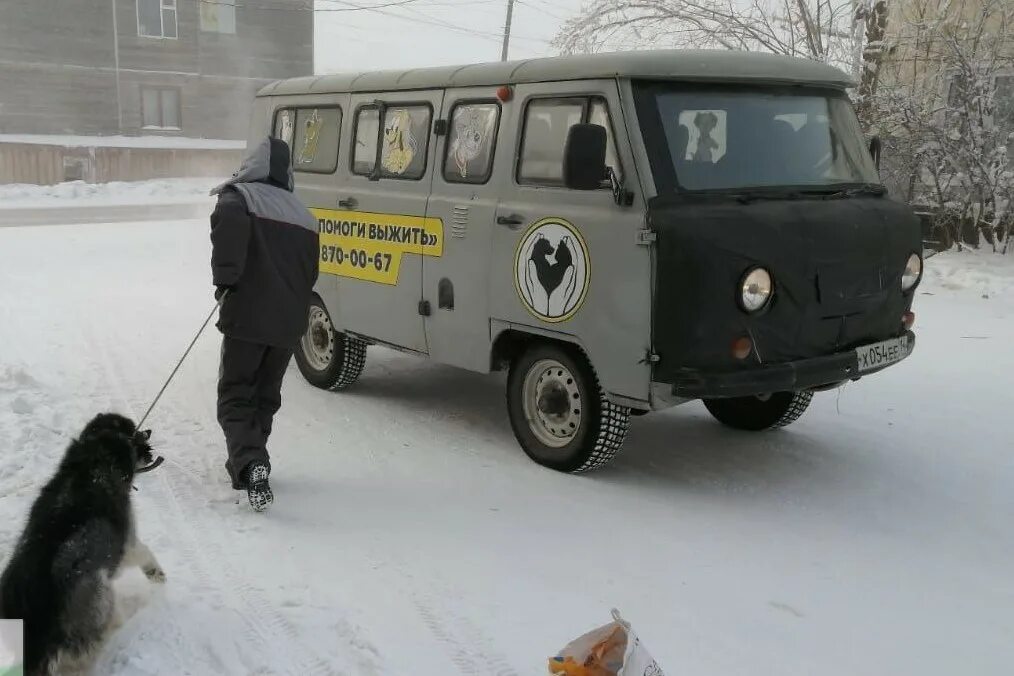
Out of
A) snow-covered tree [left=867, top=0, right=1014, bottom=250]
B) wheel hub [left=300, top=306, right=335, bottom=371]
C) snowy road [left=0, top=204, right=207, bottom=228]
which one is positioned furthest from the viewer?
snowy road [left=0, top=204, right=207, bottom=228]

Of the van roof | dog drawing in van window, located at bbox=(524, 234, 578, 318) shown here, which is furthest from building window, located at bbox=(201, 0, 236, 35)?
dog drawing in van window, located at bbox=(524, 234, 578, 318)

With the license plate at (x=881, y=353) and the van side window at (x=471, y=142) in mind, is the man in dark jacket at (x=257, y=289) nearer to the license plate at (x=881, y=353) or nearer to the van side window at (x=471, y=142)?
the van side window at (x=471, y=142)

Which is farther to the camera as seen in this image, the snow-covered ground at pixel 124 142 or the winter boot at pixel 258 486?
the snow-covered ground at pixel 124 142

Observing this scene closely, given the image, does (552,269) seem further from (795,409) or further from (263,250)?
(795,409)

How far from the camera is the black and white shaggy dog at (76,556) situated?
2.94 metres

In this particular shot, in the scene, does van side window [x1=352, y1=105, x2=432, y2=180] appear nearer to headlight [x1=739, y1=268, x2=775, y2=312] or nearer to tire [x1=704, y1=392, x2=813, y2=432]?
headlight [x1=739, y1=268, x2=775, y2=312]

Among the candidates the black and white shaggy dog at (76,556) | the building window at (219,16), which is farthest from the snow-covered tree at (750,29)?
the building window at (219,16)

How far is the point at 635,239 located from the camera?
4719mm

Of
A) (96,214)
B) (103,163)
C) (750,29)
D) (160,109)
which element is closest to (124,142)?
(103,163)

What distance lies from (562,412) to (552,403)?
0.09m

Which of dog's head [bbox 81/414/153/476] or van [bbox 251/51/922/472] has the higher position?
van [bbox 251/51/922/472]

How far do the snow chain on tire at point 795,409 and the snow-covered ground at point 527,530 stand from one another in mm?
89

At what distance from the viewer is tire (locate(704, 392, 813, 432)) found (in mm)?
6145

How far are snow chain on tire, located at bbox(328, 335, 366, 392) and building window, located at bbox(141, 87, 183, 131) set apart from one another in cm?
2914
